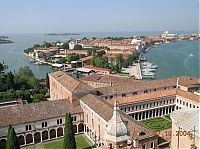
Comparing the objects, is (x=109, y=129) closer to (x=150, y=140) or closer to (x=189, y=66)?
(x=150, y=140)

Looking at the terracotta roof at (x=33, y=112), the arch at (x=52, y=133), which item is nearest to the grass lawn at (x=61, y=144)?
the arch at (x=52, y=133)

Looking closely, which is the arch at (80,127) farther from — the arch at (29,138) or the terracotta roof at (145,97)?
the terracotta roof at (145,97)

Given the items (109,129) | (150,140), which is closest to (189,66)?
(150,140)

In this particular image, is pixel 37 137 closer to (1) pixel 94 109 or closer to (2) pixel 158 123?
(1) pixel 94 109

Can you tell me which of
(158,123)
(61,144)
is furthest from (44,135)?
(158,123)

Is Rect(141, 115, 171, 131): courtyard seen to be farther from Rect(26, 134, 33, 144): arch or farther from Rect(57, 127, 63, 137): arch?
Rect(26, 134, 33, 144): arch

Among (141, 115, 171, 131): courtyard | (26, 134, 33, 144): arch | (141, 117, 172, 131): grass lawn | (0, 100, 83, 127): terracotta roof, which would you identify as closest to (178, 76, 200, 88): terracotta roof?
(141, 115, 171, 131): courtyard

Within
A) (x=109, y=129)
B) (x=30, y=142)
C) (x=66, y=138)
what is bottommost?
(x=30, y=142)
